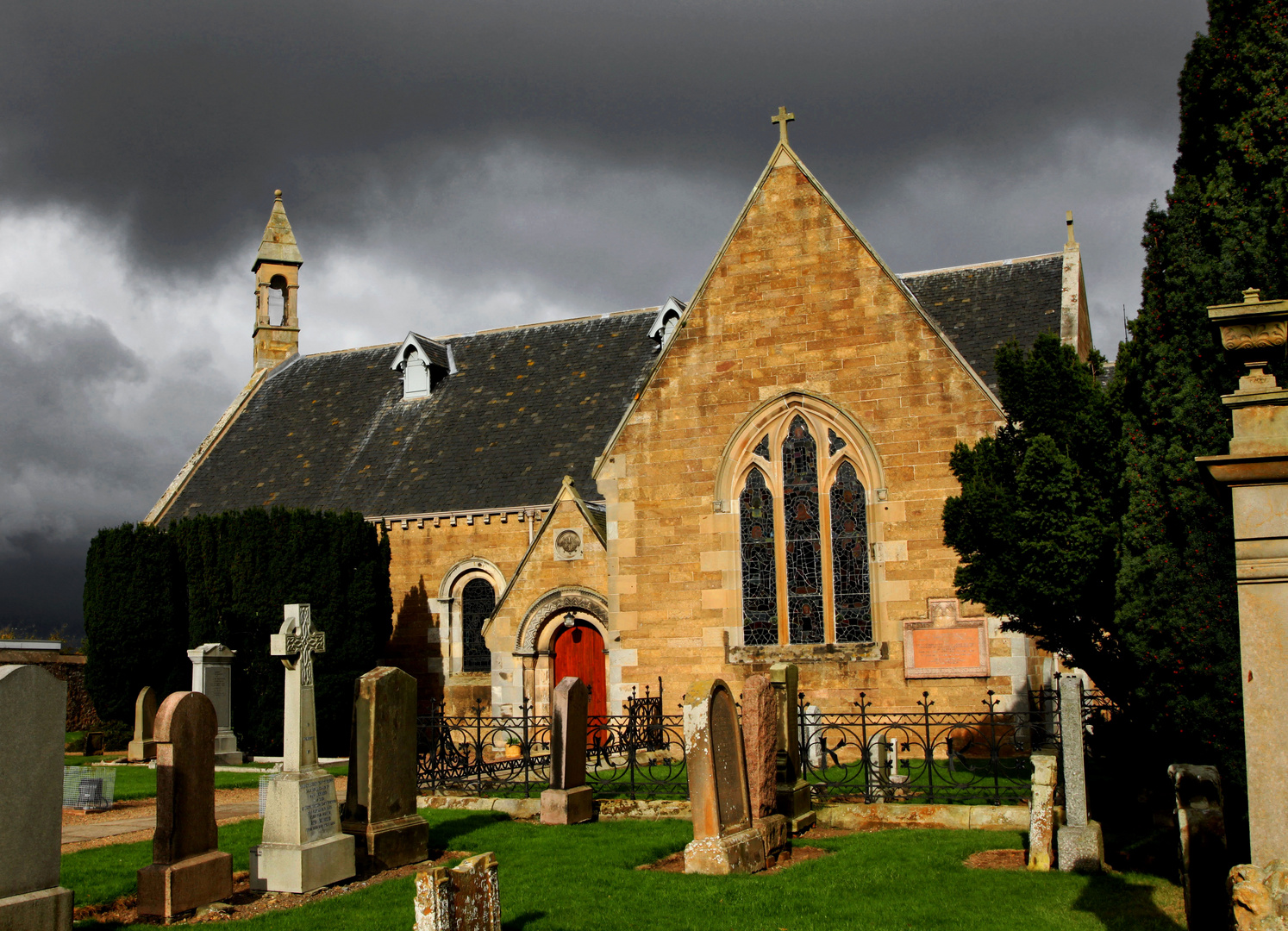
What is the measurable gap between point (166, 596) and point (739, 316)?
1486 cm

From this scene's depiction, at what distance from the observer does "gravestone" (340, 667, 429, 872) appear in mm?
10148

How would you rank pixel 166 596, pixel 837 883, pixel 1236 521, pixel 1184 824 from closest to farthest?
1. pixel 1236 521
2. pixel 1184 824
3. pixel 837 883
4. pixel 166 596

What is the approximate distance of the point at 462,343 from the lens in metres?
30.6

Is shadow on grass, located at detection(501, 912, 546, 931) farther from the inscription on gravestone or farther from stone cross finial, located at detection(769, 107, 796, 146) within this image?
stone cross finial, located at detection(769, 107, 796, 146)

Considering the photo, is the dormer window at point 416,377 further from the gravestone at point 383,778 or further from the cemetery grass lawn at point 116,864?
the gravestone at point 383,778

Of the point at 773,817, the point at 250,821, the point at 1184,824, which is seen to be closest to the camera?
the point at 1184,824

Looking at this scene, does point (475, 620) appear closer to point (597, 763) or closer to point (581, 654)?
point (581, 654)

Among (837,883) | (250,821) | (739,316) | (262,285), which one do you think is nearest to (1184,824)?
(837,883)

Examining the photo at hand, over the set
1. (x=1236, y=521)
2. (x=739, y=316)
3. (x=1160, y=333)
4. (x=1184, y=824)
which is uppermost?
(x=739, y=316)

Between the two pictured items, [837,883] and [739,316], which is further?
[739,316]

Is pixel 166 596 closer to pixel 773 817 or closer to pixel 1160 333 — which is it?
pixel 773 817

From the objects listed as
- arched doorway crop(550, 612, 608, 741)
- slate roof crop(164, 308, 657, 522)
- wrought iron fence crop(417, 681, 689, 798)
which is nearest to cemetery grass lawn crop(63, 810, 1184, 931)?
wrought iron fence crop(417, 681, 689, 798)

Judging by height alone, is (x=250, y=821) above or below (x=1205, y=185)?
below

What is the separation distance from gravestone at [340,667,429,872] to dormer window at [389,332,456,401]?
19.4 metres
